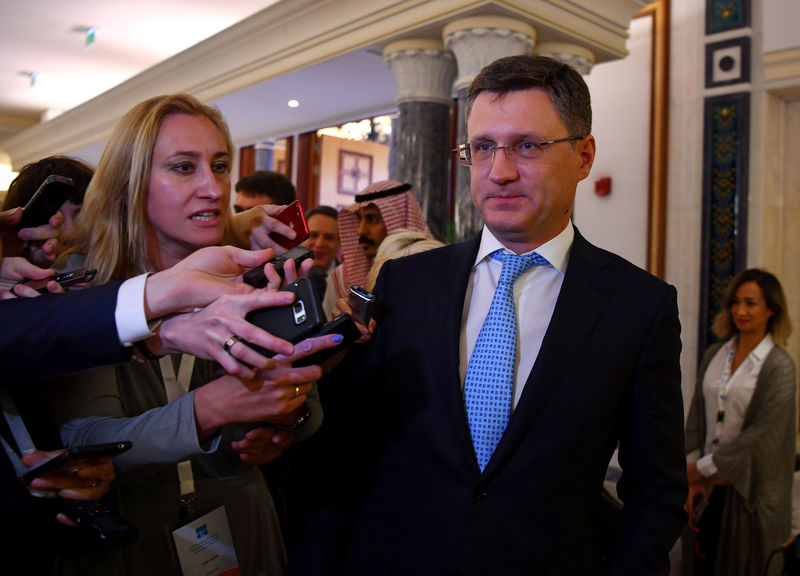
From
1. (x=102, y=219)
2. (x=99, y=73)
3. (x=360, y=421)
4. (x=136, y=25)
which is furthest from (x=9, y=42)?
(x=360, y=421)

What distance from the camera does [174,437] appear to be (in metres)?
1.34

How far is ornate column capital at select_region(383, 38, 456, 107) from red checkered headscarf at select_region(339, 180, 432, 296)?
1609 mm

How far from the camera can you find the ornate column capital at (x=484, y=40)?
167 inches

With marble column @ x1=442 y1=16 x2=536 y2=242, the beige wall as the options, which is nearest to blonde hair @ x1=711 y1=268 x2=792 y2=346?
marble column @ x1=442 y1=16 x2=536 y2=242

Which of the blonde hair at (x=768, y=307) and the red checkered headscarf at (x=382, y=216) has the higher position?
the red checkered headscarf at (x=382, y=216)

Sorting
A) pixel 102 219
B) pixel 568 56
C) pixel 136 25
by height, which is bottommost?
pixel 102 219

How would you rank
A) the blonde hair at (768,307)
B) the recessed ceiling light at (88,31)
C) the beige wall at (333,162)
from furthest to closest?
the beige wall at (333,162)
the recessed ceiling light at (88,31)
the blonde hair at (768,307)

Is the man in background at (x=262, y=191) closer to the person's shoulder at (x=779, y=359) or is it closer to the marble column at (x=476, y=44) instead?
the marble column at (x=476, y=44)

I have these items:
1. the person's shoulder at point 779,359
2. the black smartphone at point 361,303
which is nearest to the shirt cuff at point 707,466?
the person's shoulder at point 779,359

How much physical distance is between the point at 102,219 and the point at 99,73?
9.14 meters

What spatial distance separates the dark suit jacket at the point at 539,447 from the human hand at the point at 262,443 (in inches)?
4.5

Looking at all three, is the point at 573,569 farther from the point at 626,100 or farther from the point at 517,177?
the point at 626,100

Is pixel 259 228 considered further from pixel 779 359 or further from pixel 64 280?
pixel 779 359

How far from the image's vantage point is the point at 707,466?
338 cm
